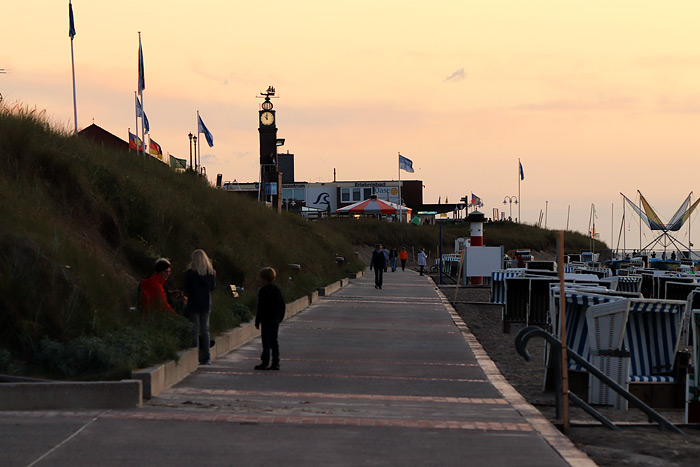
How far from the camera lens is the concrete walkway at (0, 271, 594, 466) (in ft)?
22.9

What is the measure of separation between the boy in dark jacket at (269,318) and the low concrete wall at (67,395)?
12.2 ft

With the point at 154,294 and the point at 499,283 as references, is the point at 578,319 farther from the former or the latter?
the point at 499,283

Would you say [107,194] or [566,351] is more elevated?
[107,194]

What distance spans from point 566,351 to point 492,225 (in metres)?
109

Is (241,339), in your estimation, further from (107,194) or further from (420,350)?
(107,194)

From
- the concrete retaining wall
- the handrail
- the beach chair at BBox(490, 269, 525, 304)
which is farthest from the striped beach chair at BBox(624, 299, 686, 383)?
the beach chair at BBox(490, 269, 525, 304)

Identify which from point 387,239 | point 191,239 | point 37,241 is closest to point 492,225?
point 387,239

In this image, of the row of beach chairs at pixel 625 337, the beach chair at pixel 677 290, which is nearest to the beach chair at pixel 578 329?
the row of beach chairs at pixel 625 337

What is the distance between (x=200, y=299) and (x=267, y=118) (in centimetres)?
5088

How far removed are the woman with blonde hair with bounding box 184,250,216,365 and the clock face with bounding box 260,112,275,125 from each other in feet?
165

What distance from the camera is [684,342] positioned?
16.5 metres

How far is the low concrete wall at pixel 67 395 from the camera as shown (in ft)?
28.5

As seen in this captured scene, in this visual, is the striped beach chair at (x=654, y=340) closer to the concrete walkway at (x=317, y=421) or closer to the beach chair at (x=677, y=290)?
the concrete walkway at (x=317, y=421)

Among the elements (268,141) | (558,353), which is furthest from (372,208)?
(558,353)
